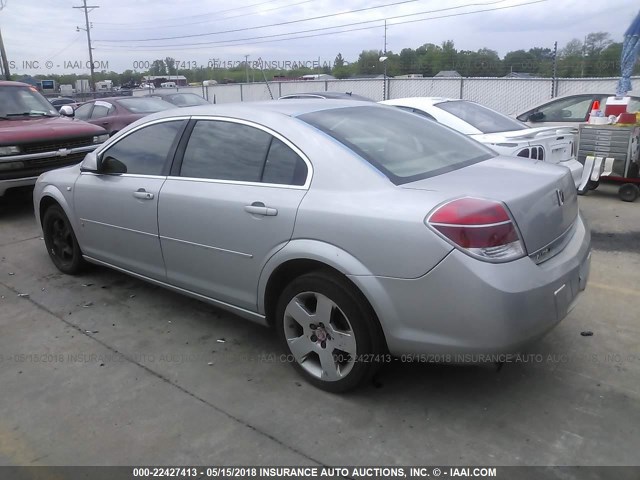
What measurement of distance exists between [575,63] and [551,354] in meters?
18.2

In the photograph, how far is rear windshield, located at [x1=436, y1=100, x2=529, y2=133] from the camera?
6.45 metres

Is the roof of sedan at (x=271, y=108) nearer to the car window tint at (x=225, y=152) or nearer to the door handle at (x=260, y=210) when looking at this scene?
the car window tint at (x=225, y=152)

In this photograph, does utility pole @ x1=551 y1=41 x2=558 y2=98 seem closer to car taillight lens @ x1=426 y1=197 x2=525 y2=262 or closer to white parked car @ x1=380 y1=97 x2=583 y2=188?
white parked car @ x1=380 y1=97 x2=583 y2=188

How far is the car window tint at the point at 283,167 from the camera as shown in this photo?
307cm

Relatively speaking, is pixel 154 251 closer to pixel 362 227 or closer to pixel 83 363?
pixel 83 363

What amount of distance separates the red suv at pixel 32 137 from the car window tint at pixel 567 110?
7.05m

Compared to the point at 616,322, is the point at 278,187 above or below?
above

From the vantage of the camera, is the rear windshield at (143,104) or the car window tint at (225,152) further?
the rear windshield at (143,104)

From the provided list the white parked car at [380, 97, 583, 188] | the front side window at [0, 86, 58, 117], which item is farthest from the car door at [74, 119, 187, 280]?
the front side window at [0, 86, 58, 117]

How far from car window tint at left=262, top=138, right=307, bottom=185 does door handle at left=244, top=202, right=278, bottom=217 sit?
0.54 feet

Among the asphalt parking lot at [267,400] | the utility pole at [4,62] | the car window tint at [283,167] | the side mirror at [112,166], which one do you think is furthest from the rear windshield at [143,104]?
the utility pole at [4,62]

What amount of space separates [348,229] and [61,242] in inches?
137

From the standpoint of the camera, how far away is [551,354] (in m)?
3.39

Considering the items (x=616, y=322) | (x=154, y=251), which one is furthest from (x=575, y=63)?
(x=154, y=251)
